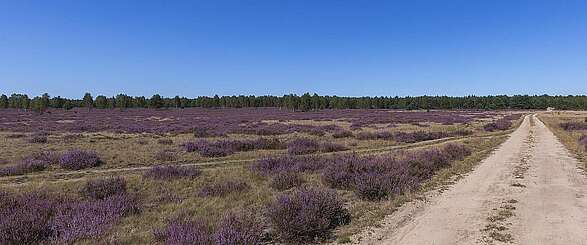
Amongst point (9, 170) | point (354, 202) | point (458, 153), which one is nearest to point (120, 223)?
point (354, 202)

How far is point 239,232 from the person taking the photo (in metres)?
7.81

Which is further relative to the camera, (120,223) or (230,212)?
(230,212)

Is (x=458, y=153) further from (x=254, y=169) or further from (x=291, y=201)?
(x=291, y=201)

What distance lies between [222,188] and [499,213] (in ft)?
27.0

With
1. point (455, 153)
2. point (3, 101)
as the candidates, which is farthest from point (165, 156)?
point (3, 101)

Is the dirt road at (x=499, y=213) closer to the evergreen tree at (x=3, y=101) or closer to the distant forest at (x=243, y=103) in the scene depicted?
the distant forest at (x=243, y=103)

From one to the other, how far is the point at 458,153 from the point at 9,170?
Answer: 22405 mm

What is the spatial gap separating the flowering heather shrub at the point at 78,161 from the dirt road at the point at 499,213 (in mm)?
15943

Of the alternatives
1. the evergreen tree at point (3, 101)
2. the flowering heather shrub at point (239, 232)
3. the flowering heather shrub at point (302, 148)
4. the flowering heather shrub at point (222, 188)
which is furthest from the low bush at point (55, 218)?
the evergreen tree at point (3, 101)

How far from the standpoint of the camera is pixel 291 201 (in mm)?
9539

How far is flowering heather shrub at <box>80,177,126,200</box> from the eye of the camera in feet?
42.1

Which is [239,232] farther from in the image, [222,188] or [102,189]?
[102,189]

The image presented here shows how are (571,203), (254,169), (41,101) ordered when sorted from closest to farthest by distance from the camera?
(571,203) → (254,169) → (41,101)

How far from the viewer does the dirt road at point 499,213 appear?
856 centimetres
